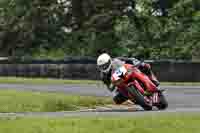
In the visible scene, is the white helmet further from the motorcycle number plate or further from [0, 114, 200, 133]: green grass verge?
[0, 114, 200, 133]: green grass verge

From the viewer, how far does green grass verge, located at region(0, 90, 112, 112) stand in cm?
1598

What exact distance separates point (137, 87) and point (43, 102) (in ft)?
14.4

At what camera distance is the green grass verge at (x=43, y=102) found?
16.0 meters

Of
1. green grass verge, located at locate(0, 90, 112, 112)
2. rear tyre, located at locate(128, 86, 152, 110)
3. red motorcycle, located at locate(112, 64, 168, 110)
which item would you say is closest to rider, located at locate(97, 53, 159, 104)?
red motorcycle, located at locate(112, 64, 168, 110)

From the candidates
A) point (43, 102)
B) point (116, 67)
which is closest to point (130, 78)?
point (116, 67)

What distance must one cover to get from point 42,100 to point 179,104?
378cm

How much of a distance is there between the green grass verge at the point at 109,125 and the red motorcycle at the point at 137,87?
248cm

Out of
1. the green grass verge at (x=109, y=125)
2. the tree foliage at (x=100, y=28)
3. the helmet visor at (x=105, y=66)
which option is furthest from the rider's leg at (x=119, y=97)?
the tree foliage at (x=100, y=28)

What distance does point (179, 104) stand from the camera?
53.1 ft

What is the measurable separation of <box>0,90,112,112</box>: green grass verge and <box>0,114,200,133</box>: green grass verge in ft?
17.4

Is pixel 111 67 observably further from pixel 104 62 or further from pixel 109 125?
pixel 109 125

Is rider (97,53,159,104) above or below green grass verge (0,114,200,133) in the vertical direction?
above

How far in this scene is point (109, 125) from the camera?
31.0ft

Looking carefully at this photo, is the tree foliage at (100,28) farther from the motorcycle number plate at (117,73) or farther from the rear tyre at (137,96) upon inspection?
the motorcycle number plate at (117,73)
